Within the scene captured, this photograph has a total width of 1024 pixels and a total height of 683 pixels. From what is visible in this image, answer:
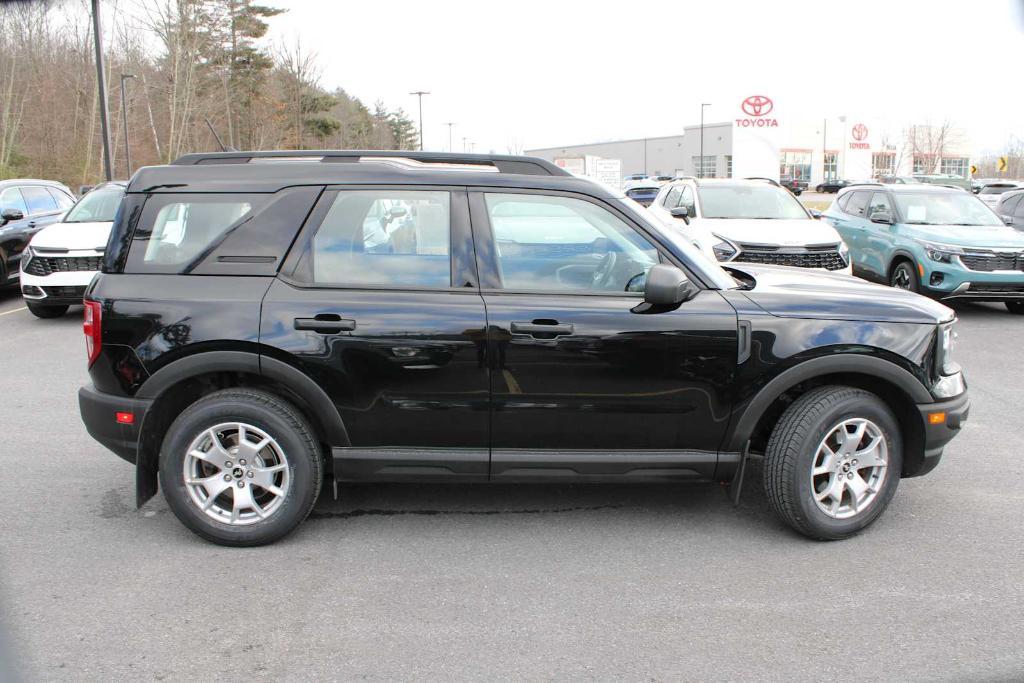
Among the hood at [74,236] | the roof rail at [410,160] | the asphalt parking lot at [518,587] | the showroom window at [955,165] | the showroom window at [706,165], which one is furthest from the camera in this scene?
the showroom window at [706,165]

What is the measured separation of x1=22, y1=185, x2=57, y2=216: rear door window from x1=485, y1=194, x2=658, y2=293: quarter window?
11849mm

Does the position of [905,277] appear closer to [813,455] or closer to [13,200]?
[813,455]

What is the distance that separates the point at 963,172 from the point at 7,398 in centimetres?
9699

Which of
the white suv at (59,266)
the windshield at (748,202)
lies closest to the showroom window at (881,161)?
the windshield at (748,202)

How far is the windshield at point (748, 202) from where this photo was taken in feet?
39.5

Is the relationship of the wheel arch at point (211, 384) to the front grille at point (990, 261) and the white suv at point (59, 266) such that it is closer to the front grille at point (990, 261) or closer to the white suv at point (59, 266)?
the white suv at point (59, 266)

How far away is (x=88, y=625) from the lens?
3303 millimetres

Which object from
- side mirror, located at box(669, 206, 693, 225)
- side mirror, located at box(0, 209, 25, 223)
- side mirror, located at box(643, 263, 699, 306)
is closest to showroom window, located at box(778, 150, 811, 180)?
side mirror, located at box(669, 206, 693, 225)

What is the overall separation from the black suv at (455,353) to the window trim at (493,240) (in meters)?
0.01

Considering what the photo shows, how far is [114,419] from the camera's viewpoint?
4.00 metres

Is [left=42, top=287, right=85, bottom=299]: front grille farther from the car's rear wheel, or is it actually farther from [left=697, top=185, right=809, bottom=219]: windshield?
the car's rear wheel

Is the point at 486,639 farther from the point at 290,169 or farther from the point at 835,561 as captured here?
the point at 290,169

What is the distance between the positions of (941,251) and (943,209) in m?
1.61

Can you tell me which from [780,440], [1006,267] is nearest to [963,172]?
[1006,267]
